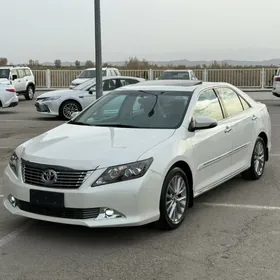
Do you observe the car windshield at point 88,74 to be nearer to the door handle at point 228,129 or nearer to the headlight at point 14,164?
the door handle at point 228,129

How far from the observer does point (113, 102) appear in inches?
246

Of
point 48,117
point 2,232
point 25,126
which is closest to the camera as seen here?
point 2,232

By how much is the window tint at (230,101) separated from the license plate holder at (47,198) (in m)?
2.89

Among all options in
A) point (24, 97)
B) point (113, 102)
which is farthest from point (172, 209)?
point (24, 97)

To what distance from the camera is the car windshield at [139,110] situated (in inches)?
219

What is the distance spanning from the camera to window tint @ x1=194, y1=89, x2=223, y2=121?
229 inches

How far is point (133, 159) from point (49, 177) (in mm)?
804

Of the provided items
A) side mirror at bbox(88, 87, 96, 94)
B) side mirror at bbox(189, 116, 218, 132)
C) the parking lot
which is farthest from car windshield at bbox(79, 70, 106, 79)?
side mirror at bbox(189, 116, 218, 132)

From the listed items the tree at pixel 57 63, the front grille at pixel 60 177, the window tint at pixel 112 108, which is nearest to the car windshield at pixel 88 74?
the window tint at pixel 112 108

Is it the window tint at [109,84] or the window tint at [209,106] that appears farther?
the window tint at [109,84]

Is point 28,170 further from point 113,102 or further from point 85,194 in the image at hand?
point 113,102

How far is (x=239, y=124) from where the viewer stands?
255 inches

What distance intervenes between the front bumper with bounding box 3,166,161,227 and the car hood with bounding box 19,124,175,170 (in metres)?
0.19

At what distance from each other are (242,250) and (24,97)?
24.1 meters
